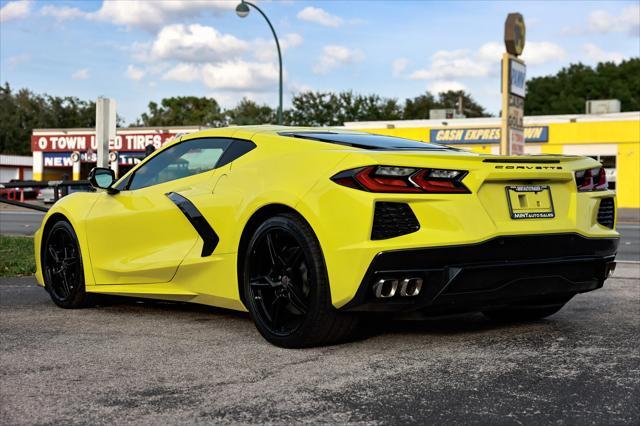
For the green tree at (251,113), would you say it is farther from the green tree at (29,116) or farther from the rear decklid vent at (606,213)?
the rear decklid vent at (606,213)

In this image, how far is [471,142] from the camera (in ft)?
141

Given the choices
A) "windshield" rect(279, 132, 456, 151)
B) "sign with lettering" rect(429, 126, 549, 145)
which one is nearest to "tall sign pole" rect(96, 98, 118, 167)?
"windshield" rect(279, 132, 456, 151)

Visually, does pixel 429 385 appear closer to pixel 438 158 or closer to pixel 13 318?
pixel 438 158

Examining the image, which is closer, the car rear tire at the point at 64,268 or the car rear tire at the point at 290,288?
the car rear tire at the point at 290,288

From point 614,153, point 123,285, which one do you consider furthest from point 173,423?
point 614,153

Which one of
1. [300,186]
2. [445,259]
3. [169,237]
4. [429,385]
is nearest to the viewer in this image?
[429,385]

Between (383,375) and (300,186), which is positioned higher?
(300,186)

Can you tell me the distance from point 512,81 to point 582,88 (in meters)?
63.7

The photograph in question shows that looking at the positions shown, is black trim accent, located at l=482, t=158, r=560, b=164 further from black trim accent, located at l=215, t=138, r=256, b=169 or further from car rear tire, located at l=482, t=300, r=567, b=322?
black trim accent, located at l=215, t=138, r=256, b=169

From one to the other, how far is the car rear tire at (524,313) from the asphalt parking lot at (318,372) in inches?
3.4

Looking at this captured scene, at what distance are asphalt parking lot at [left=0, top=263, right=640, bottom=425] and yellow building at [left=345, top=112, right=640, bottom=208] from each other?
3379 cm

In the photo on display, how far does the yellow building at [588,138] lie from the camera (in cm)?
3956

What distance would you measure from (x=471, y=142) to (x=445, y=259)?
130ft

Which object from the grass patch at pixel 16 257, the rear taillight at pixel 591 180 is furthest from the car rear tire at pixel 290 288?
the grass patch at pixel 16 257
